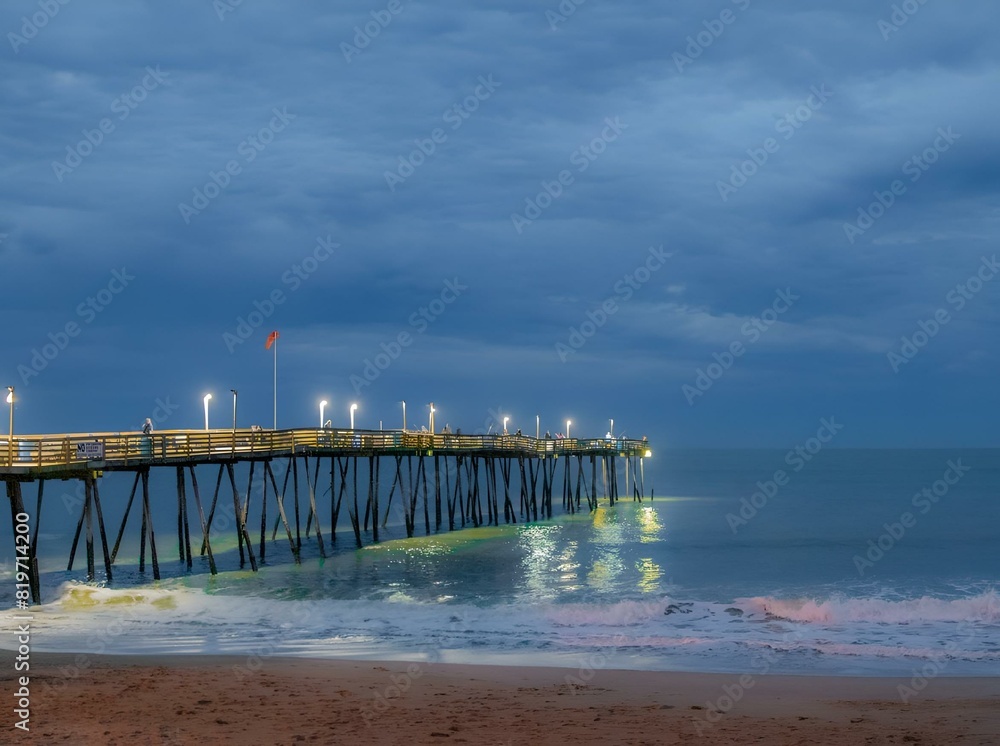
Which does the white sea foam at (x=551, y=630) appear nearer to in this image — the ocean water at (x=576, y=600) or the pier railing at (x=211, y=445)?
the ocean water at (x=576, y=600)

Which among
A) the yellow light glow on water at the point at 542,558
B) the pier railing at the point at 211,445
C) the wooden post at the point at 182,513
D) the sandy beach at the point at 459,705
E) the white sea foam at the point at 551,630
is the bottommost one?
the yellow light glow on water at the point at 542,558

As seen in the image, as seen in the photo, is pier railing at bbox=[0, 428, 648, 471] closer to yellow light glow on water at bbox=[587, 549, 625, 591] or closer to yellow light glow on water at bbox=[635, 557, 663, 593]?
yellow light glow on water at bbox=[587, 549, 625, 591]

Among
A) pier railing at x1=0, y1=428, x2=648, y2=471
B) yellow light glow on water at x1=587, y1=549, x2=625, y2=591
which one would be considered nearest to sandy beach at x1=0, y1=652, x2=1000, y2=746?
pier railing at x1=0, y1=428, x2=648, y2=471

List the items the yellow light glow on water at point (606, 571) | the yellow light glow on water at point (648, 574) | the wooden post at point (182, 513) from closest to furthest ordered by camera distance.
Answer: the wooden post at point (182, 513), the yellow light glow on water at point (648, 574), the yellow light glow on water at point (606, 571)

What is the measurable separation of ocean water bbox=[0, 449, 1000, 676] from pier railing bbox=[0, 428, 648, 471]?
3.99 metres

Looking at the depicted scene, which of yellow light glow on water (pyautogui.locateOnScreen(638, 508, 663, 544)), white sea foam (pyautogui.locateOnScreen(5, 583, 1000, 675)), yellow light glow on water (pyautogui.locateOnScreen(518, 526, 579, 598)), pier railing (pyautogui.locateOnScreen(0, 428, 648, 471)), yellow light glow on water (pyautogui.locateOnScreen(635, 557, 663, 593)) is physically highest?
pier railing (pyautogui.locateOnScreen(0, 428, 648, 471))

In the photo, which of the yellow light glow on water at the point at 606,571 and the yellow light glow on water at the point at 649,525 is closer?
A: the yellow light glow on water at the point at 606,571

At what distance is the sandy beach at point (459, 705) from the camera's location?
13.5 meters

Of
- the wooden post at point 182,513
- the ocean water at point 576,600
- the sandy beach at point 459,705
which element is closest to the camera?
the sandy beach at point 459,705

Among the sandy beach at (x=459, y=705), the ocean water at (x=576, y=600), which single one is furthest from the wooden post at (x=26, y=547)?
the sandy beach at (x=459, y=705)

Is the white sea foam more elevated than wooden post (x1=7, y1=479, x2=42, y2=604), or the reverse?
wooden post (x1=7, y1=479, x2=42, y2=604)

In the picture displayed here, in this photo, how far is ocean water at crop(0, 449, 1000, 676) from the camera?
21453 millimetres

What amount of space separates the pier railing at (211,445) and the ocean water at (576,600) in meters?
3.99

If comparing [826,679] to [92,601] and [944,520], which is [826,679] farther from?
[944,520]
